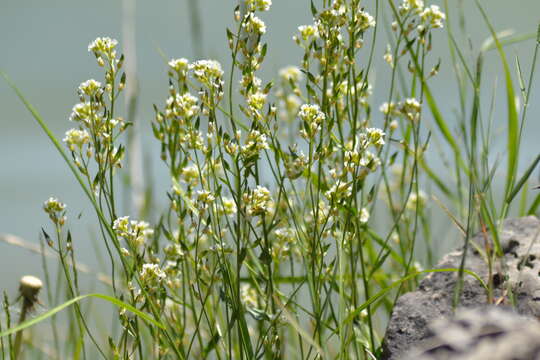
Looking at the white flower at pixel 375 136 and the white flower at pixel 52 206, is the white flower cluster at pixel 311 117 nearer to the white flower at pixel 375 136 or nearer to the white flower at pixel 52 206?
the white flower at pixel 375 136

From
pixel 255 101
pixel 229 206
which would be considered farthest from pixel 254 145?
pixel 229 206

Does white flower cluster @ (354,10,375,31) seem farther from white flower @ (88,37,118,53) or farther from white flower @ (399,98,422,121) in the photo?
white flower @ (88,37,118,53)

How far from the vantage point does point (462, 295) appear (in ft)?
5.17

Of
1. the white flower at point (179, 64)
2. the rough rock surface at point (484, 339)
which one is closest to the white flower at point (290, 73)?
the white flower at point (179, 64)

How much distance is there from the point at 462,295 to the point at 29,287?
3.30 feet

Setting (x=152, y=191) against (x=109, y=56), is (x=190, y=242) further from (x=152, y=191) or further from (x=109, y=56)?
(x=109, y=56)

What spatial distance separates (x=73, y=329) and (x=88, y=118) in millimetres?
817

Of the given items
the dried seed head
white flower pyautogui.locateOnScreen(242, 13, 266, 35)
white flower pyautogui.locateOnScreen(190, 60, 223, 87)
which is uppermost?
white flower pyautogui.locateOnScreen(242, 13, 266, 35)

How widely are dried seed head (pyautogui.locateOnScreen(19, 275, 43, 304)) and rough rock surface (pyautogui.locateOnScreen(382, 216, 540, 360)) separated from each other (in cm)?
81

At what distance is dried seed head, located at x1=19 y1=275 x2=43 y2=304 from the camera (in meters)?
1.58

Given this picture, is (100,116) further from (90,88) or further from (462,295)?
(462,295)

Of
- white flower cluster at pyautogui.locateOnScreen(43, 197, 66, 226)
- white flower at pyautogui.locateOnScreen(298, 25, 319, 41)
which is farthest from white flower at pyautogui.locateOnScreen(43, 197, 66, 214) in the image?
white flower at pyautogui.locateOnScreen(298, 25, 319, 41)

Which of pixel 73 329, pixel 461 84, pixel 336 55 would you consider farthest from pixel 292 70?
pixel 73 329

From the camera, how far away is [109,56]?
1.46 m
